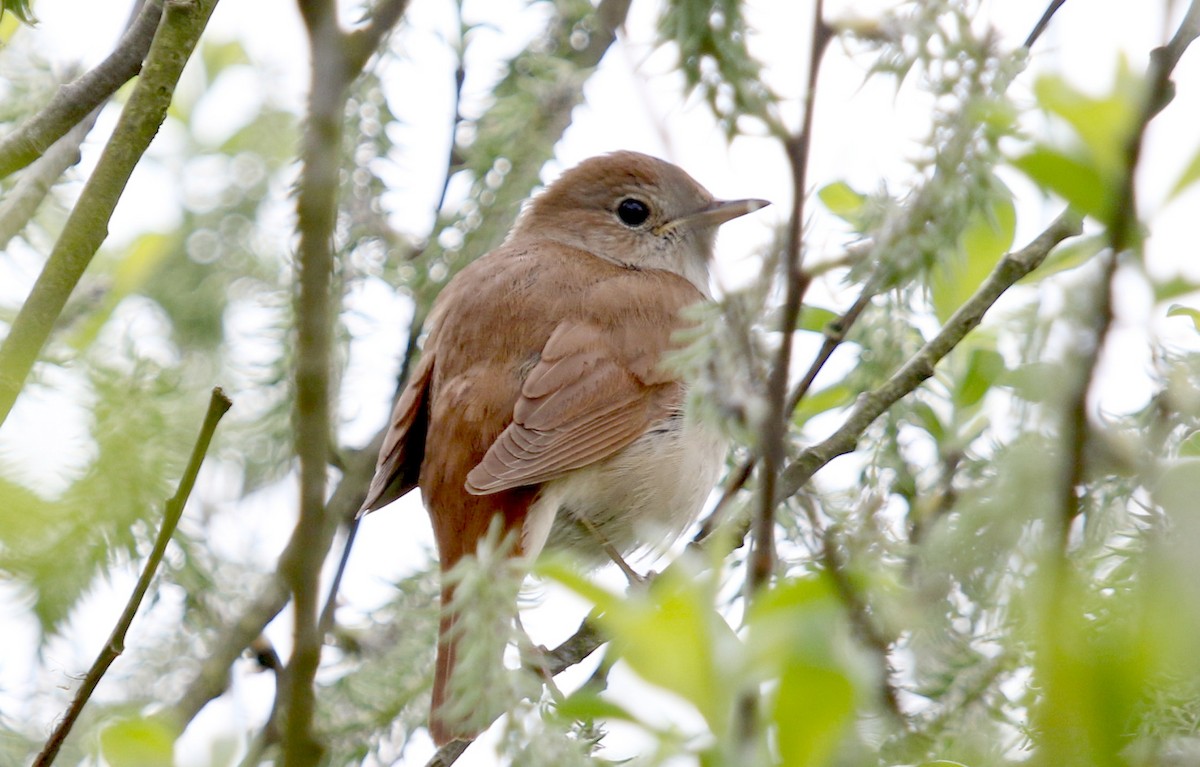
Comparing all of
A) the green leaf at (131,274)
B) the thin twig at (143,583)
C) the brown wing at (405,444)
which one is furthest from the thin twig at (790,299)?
the green leaf at (131,274)

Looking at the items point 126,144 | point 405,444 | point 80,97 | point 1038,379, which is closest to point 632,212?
point 405,444

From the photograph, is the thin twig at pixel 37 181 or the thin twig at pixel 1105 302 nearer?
Answer: the thin twig at pixel 1105 302

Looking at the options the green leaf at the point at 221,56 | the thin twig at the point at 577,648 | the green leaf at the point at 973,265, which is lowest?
the thin twig at the point at 577,648

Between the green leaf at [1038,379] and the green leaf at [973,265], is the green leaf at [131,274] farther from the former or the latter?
the green leaf at [1038,379]

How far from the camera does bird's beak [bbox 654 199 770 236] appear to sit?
4840 mm

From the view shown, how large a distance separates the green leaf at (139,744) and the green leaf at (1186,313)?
1.71m

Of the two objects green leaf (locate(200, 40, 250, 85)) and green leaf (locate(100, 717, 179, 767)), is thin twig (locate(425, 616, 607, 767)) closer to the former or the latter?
green leaf (locate(100, 717, 179, 767))

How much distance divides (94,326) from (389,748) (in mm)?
1482

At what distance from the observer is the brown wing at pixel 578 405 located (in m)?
3.48

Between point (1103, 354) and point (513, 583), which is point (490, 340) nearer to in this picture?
point (513, 583)

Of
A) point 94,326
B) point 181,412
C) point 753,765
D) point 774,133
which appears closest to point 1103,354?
point 774,133

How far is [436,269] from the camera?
3.97 meters

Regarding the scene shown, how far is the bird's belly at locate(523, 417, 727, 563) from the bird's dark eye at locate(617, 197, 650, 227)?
128cm

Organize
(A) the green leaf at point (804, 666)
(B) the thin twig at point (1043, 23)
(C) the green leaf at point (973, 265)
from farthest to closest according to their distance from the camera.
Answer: (C) the green leaf at point (973, 265) < (B) the thin twig at point (1043, 23) < (A) the green leaf at point (804, 666)
